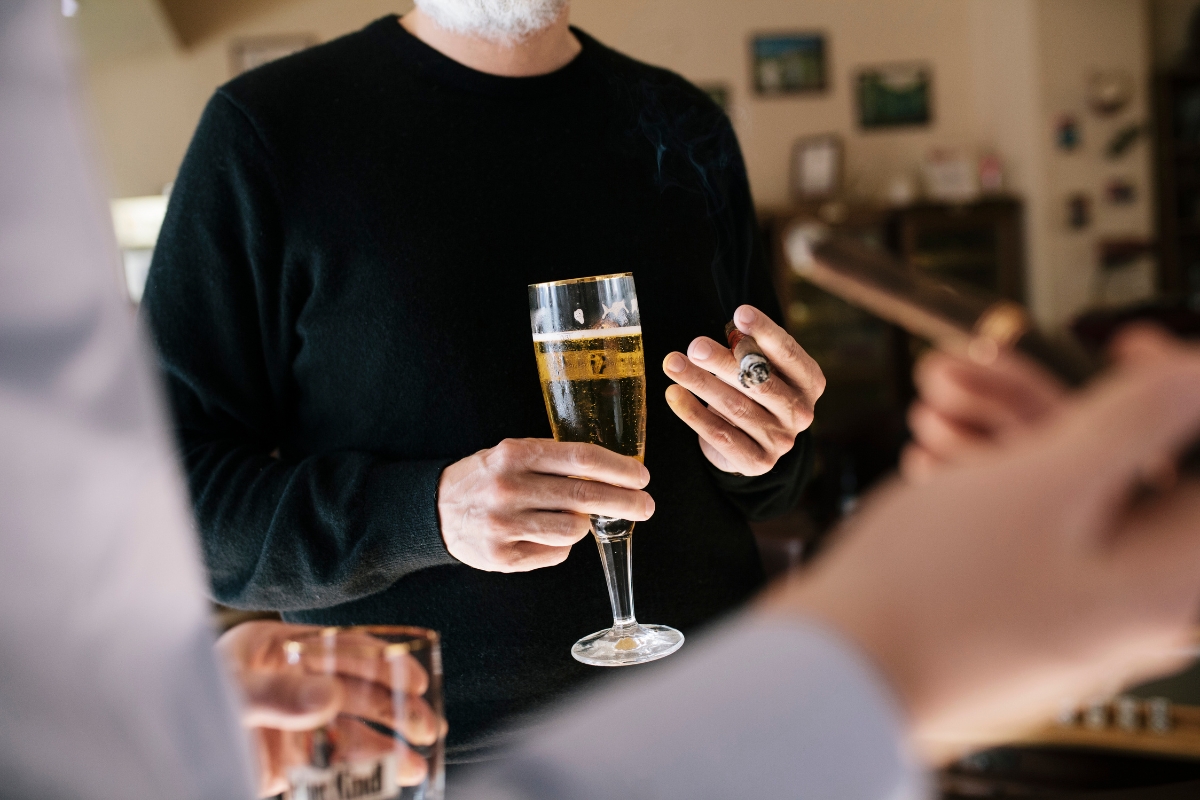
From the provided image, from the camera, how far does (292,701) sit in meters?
0.40

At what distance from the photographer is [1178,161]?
5.98 m

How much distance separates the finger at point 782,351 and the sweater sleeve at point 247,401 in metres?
0.34

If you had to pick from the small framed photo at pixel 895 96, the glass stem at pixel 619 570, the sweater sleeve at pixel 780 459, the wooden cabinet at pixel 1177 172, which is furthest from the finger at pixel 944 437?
the wooden cabinet at pixel 1177 172

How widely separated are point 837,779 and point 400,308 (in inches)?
31.8

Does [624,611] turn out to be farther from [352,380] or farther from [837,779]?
[837,779]

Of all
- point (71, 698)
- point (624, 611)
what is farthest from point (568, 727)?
point (624, 611)

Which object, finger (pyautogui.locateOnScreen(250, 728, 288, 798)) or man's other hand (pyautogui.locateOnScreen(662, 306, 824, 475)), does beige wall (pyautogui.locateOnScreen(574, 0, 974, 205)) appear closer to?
man's other hand (pyautogui.locateOnScreen(662, 306, 824, 475))

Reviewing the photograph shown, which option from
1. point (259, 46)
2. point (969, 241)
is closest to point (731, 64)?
point (969, 241)

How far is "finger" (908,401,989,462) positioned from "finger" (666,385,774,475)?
1.75ft

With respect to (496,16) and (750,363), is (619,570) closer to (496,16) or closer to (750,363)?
(750,363)

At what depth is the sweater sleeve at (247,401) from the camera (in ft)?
3.02

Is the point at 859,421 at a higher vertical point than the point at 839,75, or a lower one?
lower

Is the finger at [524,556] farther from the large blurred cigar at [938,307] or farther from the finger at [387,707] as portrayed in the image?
the large blurred cigar at [938,307]

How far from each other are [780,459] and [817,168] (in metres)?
5.05
